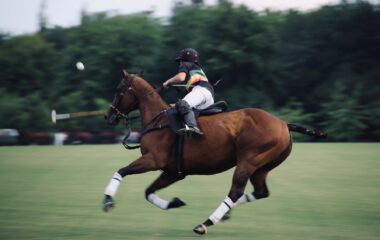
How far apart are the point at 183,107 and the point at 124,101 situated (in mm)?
1385

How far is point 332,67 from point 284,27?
875cm

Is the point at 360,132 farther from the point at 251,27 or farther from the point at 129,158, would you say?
the point at 129,158

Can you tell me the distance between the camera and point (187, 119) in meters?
9.77

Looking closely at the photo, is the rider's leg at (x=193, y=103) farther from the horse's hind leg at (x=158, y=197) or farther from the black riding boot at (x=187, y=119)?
the horse's hind leg at (x=158, y=197)

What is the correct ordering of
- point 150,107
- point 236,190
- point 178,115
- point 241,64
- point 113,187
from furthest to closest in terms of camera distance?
1. point 241,64
2. point 150,107
3. point 178,115
4. point 236,190
5. point 113,187

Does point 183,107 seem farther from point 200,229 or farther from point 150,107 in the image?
point 200,229

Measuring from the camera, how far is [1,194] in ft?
46.3

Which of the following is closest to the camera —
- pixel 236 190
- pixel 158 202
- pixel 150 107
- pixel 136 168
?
pixel 236 190

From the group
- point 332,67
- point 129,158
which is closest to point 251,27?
point 332,67

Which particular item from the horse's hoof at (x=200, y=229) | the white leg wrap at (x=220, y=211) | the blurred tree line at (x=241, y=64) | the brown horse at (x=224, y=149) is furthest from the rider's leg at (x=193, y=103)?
the blurred tree line at (x=241, y=64)

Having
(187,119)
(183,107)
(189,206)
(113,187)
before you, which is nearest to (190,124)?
(187,119)

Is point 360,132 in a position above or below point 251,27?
below

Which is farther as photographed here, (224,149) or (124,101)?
(124,101)

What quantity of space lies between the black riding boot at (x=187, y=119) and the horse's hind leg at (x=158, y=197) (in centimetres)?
95
